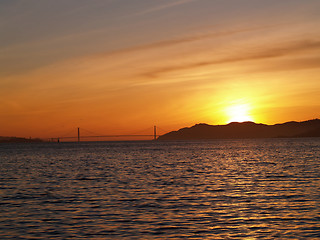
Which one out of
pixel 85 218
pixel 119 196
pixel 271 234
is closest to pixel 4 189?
pixel 119 196

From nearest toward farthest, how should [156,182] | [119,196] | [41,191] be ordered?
[119,196], [41,191], [156,182]

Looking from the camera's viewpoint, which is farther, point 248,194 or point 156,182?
point 156,182

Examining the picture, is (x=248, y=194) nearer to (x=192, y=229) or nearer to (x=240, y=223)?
(x=240, y=223)

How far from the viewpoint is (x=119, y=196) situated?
110 feet

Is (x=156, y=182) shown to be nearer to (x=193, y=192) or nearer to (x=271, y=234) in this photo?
(x=193, y=192)

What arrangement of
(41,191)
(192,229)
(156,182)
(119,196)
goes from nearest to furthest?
(192,229) → (119,196) → (41,191) → (156,182)

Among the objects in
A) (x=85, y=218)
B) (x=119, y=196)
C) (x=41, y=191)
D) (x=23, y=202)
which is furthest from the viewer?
(x=41, y=191)

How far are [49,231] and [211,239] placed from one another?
8.52m

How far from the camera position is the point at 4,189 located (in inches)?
1567

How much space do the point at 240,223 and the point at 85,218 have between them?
→ 9209 mm

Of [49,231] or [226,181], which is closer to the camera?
[49,231]

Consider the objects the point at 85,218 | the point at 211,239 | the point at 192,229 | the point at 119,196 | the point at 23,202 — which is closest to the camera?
the point at 211,239

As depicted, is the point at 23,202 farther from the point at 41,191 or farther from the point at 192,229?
the point at 192,229

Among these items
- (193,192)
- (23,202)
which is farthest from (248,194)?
(23,202)
